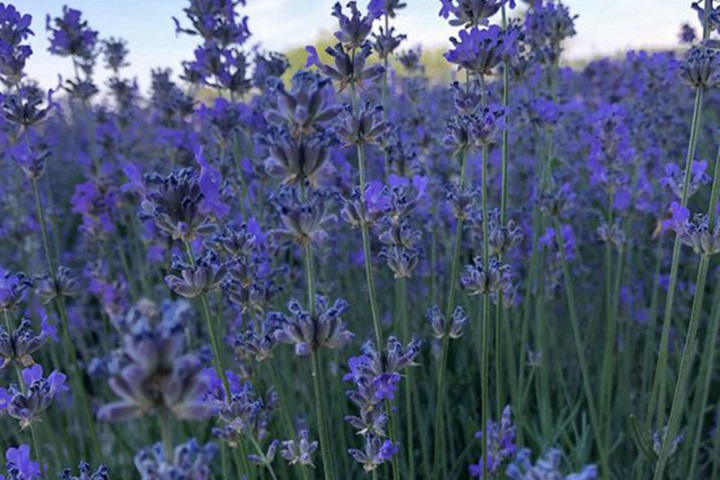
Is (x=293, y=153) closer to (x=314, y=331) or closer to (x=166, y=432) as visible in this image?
(x=314, y=331)

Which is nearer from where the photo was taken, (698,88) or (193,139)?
(698,88)

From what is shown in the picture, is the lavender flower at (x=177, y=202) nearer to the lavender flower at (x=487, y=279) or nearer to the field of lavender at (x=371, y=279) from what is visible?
the field of lavender at (x=371, y=279)

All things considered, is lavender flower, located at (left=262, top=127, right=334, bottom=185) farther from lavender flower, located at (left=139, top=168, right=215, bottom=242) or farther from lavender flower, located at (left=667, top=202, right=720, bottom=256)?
lavender flower, located at (left=667, top=202, right=720, bottom=256)

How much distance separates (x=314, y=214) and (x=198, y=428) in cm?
216

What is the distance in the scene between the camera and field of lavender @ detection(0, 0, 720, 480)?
152cm

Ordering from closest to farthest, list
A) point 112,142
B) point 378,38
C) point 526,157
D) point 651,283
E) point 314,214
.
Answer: point 314,214 < point 378,38 < point 651,283 < point 112,142 < point 526,157

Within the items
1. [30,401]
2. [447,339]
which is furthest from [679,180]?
[30,401]

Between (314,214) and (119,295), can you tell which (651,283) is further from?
(314,214)

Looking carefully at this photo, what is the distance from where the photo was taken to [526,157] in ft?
17.1

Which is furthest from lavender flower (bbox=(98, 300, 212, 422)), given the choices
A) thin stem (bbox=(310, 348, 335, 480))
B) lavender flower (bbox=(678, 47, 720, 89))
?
lavender flower (bbox=(678, 47, 720, 89))

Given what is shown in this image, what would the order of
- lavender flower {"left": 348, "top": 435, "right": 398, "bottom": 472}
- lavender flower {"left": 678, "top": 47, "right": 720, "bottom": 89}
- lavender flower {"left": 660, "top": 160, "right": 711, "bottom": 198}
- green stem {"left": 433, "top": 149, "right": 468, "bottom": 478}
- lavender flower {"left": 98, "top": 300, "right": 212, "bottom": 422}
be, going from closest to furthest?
lavender flower {"left": 98, "top": 300, "right": 212, "bottom": 422} < lavender flower {"left": 348, "top": 435, "right": 398, "bottom": 472} < lavender flower {"left": 678, "top": 47, "right": 720, "bottom": 89} < green stem {"left": 433, "top": 149, "right": 468, "bottom": 478} < lavender flower {"left": 660, "top": 160, "right": 711, "bottom": 198}

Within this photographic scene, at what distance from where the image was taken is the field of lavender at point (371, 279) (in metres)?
1.52

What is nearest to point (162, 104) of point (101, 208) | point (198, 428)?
point (101, 208)

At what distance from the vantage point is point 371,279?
1.72 metres
